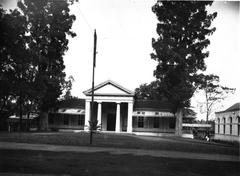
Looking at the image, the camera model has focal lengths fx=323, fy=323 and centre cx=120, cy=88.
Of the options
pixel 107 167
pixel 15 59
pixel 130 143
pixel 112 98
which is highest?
pixel 15 59

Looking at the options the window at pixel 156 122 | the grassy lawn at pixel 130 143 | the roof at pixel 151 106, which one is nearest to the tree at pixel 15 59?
the grassy lawn at pixel 130 143

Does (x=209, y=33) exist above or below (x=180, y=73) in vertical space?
above

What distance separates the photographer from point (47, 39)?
121 feet

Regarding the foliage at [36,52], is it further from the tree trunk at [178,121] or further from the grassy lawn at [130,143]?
the tree trunk at [178,121]

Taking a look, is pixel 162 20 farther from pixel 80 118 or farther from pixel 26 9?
pixel 80 118

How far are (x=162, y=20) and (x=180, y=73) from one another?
6102mm

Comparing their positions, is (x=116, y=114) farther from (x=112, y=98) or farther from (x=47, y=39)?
(x=47, y=39)

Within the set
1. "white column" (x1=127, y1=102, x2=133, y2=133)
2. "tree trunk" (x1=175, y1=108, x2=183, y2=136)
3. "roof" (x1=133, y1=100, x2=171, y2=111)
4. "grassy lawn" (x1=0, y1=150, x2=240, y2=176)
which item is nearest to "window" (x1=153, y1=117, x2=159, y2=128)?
"roof" (x1=133, y1=100, x2=171, y2=111)

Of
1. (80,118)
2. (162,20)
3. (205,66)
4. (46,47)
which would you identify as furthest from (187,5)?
(80,118)

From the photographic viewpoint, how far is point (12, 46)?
3331 centimetres

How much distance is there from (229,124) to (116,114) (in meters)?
14.8

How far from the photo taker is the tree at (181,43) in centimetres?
3316

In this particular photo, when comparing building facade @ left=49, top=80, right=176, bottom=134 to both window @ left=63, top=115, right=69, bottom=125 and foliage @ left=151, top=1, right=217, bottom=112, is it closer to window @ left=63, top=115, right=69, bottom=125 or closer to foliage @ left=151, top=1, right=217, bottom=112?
window @ left=63, top=115, right=69, bottom=125

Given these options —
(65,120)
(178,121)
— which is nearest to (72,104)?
(65,120)
